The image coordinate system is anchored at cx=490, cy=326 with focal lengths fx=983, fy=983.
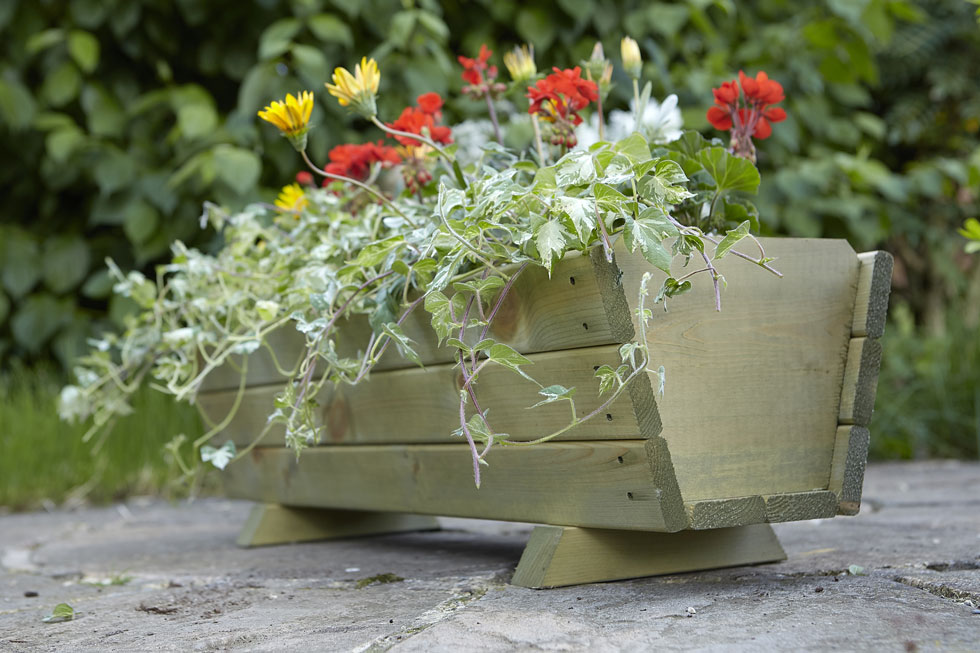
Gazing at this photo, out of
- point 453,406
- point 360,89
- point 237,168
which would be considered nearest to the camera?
point 360,89

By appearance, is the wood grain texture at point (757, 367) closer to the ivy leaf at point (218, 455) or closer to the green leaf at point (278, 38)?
the ivy leaf at point (218, 455)

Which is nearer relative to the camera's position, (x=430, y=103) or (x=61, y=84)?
(x=430, y=103)

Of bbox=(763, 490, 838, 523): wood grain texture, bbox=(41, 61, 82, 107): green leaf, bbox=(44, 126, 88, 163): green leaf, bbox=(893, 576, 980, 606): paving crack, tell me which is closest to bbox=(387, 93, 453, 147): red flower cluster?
bbox=(763, 490, 838, 523): wood grain texture

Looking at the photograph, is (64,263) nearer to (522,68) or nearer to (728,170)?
(522,68)

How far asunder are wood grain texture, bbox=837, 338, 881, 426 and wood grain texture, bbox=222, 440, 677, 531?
0.34 metres

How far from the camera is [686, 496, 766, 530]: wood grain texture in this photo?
1190 millimetres

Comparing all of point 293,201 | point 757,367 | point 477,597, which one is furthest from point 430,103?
point 477,597

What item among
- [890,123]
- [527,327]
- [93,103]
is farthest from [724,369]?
[890,123]

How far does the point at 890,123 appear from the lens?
4.39 m

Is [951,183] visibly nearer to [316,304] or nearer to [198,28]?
[198,28]

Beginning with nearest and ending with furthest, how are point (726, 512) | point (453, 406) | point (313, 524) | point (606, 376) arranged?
point (606, 376) → point (726, 512) → point (453, 406) → point (313, 524)

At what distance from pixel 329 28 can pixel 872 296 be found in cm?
206

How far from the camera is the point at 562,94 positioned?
1.40 metres

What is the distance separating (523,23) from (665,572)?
2.29m
